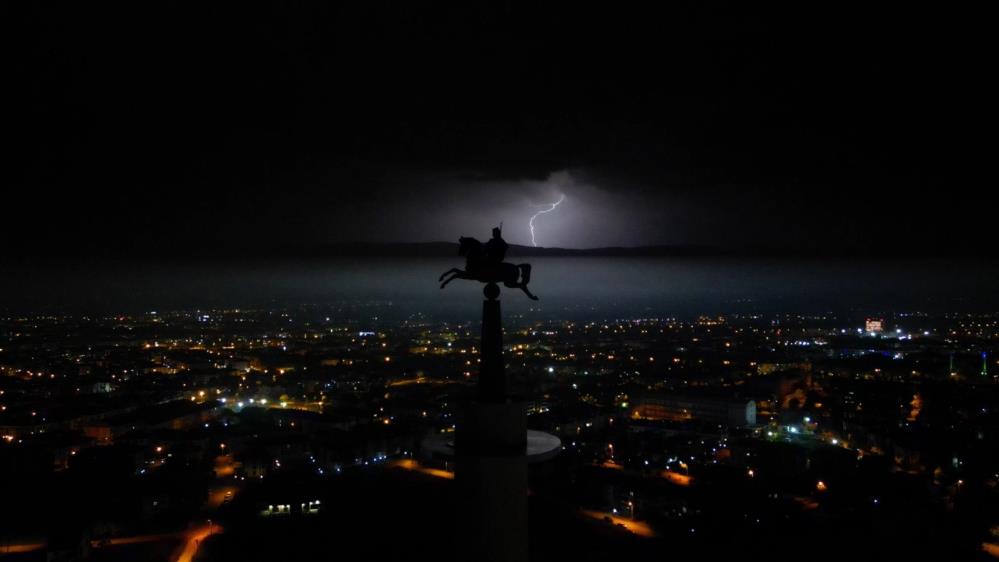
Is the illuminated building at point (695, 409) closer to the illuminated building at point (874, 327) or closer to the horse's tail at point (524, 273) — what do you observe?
the horse's tail at point (524, 273)

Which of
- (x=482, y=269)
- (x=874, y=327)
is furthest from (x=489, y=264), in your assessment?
(x=874, y=327)

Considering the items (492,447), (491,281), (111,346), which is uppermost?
(491,281)

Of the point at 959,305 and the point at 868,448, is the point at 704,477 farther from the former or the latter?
the point at 959,305

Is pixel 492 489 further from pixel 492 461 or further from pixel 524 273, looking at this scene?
pixel 524 273

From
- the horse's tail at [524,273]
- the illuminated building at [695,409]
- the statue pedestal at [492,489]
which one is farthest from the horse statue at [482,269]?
the illuminated building at [695,409]

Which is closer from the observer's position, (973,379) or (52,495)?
(52,495)

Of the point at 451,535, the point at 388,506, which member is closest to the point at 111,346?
the point at 388,506

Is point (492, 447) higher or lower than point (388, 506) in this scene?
higher
